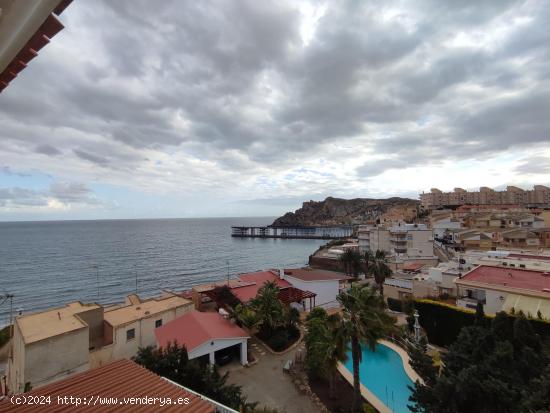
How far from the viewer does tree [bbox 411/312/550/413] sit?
28.8 feet

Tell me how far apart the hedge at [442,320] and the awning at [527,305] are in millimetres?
2298

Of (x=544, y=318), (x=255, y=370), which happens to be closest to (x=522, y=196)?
(x=544, y=318)

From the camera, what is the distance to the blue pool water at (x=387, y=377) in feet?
55.5

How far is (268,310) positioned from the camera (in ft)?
78.2

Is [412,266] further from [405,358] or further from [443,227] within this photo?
[443,227]

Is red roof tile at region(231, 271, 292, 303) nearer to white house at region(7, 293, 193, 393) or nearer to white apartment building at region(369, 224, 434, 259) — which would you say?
white house at region(7, 293, 193, 393)

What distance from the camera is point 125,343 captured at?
21.9 metres

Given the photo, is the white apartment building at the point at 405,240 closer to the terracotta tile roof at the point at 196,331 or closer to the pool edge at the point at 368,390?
the pool edge at the point at 368,390

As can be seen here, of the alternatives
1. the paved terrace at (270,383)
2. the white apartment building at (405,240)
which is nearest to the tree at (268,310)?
the paved terrace at (270,383)

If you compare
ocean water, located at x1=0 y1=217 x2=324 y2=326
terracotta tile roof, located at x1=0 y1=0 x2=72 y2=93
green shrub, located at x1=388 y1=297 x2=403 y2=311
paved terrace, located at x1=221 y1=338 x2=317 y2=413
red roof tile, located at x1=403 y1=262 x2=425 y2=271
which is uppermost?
terracotta tile roof, located at x1=0 y1=0 x2=72 y2=93

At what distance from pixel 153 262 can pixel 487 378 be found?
83.7 meters

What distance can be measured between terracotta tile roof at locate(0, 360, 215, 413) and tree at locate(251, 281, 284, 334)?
15.2 m

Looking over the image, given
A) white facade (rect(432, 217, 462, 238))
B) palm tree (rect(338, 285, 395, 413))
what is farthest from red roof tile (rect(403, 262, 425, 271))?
palm tree (rect(338, 285, 395, 413))

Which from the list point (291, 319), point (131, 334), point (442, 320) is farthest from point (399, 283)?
point (131, 334)
